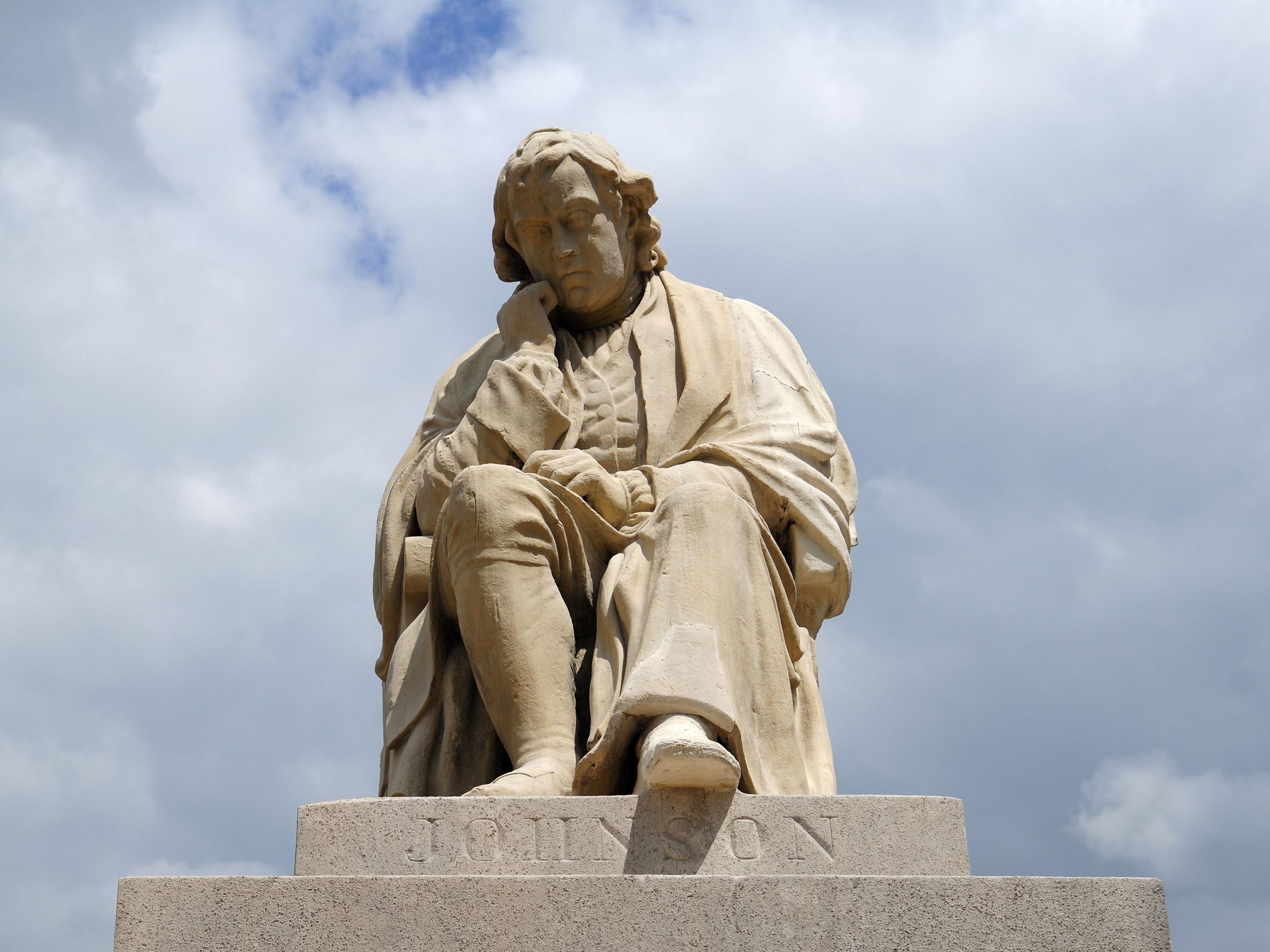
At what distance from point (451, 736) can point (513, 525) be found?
84cm

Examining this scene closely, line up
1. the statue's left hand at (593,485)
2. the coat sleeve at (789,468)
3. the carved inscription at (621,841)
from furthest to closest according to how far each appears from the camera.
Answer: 1. the coat sleeve at (789,468)
2. the statue's left hand at (593,485)
3. the carved inscription at (621,841)

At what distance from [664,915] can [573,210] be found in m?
3.42

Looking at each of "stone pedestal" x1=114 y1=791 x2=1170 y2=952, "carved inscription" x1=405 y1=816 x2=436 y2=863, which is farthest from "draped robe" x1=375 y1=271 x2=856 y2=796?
"stone pedestal" x1=114 y1=791 x2=1170 y2=952

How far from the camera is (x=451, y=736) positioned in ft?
19.6

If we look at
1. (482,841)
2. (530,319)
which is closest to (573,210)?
(530,319)

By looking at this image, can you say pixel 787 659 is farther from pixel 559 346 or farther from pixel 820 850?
pixel 559 346

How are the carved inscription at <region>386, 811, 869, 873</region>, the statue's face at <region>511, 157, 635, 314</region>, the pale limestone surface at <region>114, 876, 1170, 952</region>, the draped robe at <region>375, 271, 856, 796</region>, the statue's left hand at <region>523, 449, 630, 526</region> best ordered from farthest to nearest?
the statue's face at <region>511, 157, 635, 314</region>, the statue's left hand at <region>523, 449, 630, 526</region>, the draped robe at <region>375, 271, 856, 796</region>, the carved inscription at <region>386, 811, 869, 873</region>, the pale limestone surface at <region>114, 876, 1170, 952</region>

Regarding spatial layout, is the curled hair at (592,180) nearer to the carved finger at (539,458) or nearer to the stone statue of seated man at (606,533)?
the stone statue of seated man at (606,533)

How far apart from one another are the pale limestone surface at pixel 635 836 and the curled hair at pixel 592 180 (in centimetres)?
297

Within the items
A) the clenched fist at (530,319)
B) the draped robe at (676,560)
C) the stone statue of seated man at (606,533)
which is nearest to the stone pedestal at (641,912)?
the stone statue of seated man at (606,533)

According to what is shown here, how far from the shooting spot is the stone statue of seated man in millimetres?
5355

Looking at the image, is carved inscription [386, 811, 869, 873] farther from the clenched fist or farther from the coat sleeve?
the clenched fist

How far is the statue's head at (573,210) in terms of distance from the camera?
6.91 m

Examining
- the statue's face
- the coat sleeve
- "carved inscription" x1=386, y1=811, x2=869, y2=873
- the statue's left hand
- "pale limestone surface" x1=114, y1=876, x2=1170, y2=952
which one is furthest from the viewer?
the statue's face
